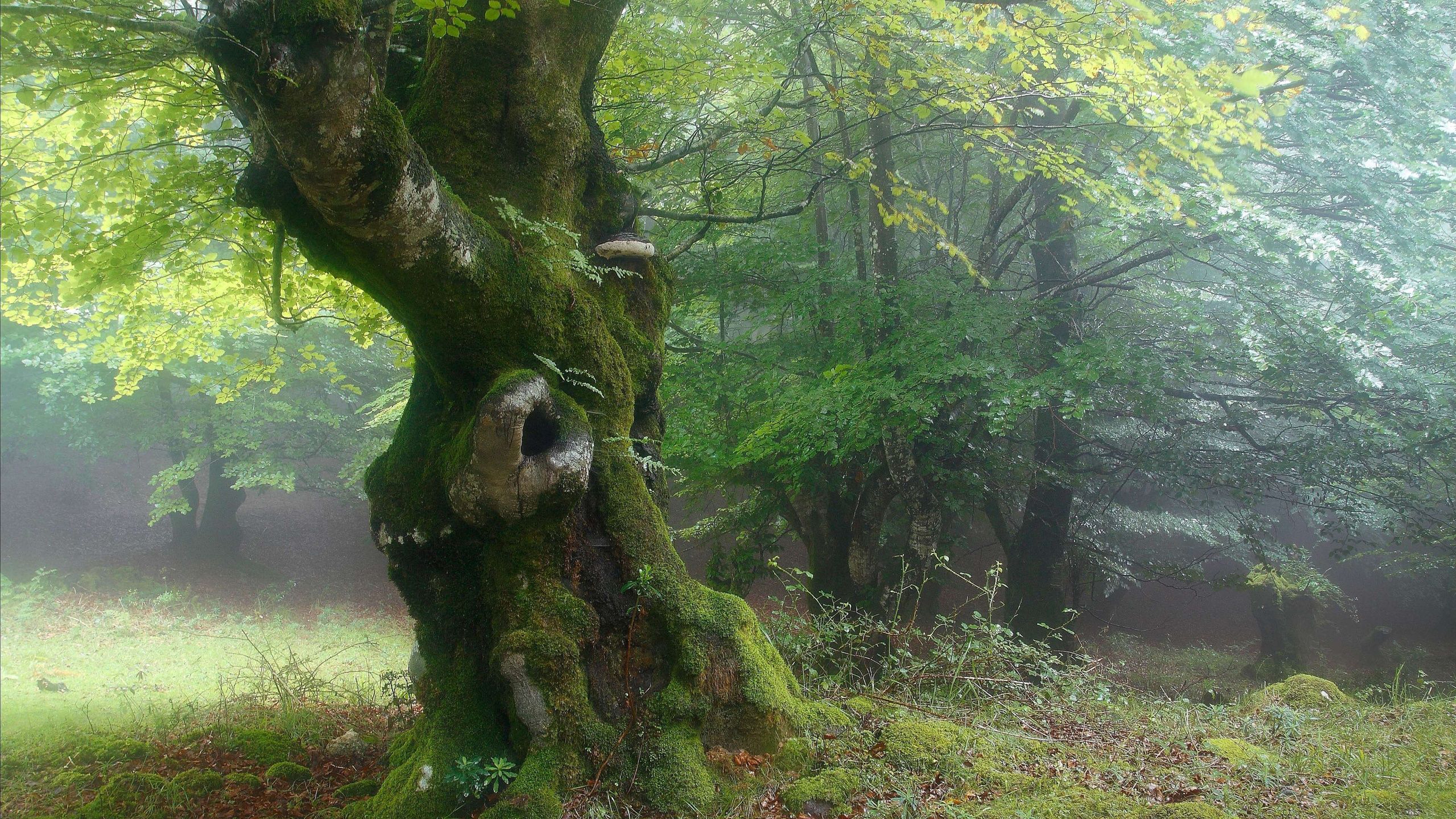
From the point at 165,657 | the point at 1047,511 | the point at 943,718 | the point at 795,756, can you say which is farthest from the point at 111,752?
the point at 1047,511

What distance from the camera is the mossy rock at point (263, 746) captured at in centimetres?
435

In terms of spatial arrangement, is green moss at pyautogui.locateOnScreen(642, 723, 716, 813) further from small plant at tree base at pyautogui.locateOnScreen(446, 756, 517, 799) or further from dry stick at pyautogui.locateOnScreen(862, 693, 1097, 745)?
dry stick at pyautogui.locateOnScreen(862, 693, 1097, 745)

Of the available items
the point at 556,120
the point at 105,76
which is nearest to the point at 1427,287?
the point at 556,120

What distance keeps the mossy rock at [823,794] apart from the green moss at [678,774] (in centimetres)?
36

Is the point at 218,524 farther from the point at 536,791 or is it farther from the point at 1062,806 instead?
the point at 1062,806

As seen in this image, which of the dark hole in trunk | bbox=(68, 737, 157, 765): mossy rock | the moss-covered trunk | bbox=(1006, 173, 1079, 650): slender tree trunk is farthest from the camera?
bbox=(1006, 173, 1079, 650): slender tree trunk

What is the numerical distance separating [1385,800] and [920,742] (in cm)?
213

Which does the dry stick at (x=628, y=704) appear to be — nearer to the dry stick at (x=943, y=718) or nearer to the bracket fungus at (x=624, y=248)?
the dry stick at (x=943, y=718)

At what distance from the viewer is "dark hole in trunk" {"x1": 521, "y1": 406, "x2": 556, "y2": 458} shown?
141 inches

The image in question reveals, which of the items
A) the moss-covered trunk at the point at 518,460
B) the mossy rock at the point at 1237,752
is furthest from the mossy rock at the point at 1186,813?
the moss-covered trunk at the point at 518,460

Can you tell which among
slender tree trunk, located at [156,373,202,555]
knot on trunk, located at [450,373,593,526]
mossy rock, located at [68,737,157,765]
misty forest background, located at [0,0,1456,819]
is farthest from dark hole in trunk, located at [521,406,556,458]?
slender tree trunk, located at [156,373,202,555]

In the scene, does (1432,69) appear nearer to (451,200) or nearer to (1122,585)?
(1122,585)

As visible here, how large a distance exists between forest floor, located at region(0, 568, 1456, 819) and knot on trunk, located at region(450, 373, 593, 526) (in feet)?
4.28

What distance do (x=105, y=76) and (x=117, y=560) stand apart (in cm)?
1931
